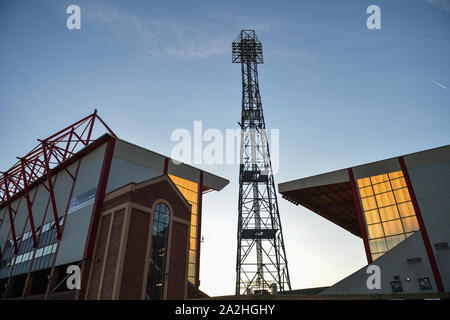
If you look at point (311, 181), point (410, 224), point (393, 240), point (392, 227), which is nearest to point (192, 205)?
point (311, 181)

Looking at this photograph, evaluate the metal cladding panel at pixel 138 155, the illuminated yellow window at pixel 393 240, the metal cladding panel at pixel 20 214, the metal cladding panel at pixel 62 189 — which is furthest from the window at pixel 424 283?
the metal cladding panel at pixel 20 214

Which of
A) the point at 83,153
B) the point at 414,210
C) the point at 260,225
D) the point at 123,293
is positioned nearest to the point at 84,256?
the point at 123,293

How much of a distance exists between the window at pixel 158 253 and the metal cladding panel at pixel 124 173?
6.62m

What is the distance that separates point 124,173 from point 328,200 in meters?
29.0

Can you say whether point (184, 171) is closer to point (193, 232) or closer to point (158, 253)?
point (193, 232)

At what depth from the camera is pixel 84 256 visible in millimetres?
28000

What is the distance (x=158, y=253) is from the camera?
28.8m

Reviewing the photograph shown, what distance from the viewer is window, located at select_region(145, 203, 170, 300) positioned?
89.1ft

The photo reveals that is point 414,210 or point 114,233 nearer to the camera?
point 114,233

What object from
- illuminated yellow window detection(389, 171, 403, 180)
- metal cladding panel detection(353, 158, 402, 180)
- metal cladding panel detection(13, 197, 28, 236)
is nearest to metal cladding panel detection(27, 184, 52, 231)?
metal cladding panel detection(13, 197, 28, 236)

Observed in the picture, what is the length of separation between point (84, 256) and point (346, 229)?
4771 cm

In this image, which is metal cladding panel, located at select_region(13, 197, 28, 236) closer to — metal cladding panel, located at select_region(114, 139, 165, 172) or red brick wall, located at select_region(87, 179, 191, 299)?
metal cladding panel, located at select_region(114, 139, 165, 172)

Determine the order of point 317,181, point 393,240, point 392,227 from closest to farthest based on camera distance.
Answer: point 393,240 → point 392,227 → point 317,181
